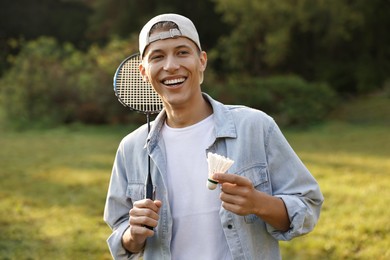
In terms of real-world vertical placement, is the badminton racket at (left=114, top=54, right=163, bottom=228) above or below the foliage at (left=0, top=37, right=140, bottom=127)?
above

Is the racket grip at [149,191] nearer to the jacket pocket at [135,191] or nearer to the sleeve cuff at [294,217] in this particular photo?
the jacket pocket at [135,191]

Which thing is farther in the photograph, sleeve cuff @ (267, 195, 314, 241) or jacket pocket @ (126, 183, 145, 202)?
jacket pocket @ (126, 183, 145, 202)

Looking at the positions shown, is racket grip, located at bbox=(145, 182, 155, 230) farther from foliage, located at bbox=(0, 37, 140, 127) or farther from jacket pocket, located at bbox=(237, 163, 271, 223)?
foliage, located at bbox=(0, 37, 140, 127)

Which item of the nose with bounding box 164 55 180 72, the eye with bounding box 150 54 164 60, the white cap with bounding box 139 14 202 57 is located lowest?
the nose with bounding box 164 55 180 72

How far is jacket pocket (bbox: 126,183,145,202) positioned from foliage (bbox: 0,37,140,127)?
1300 cm

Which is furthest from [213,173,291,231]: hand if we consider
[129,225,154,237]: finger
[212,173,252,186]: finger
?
[129,225,154,237]: finger

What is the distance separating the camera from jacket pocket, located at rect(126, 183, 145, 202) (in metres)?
2.42

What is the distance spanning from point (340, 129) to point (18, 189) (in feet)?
28.1

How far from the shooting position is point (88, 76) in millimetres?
15977

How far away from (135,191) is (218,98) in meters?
13.4

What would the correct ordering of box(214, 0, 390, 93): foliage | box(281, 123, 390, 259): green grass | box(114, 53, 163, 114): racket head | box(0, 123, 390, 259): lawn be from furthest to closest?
box(214, 0, 390, 93): foliage, box(0, 123, 390, 259): lawn, box(281, 123, 390, 259): green grass, box(114, 53, 163, 114): racket head

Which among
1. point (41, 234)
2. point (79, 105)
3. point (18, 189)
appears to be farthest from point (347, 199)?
point (79, 105)

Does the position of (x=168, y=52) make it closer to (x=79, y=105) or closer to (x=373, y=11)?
(x=79, y=105)

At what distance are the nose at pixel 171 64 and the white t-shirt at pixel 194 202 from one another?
0.26 metres
